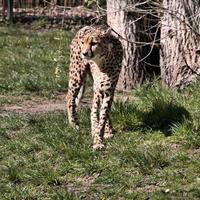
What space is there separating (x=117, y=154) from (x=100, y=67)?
3.51ft

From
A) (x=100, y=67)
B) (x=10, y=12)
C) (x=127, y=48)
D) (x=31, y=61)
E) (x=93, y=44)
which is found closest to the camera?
(x=93, y=44)

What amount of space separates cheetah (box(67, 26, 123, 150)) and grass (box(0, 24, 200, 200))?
6.3 inches

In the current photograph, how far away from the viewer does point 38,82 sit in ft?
32.3

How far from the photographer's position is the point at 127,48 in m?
9.17

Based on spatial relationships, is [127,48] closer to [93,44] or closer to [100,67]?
[100,67]

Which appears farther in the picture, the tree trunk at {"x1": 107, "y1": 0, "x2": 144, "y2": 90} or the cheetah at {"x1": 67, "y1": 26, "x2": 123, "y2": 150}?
the tree trunk at {"x1": 107, "y1": 0, "x2": 144, "y2": 90}

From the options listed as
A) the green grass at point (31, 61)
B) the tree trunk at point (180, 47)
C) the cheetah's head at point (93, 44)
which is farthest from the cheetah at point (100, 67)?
the tree trunk at point (180, 47)

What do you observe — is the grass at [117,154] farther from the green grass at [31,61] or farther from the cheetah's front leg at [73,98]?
the green grass at [31,61]

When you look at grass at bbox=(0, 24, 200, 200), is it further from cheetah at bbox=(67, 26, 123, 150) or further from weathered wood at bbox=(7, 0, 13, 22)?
weathered wood at bbox=(7, 0, 13, 22)

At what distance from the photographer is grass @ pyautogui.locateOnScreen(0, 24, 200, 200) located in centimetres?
552

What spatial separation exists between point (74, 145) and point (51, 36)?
7.01 m

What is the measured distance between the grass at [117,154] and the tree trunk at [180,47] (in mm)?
375

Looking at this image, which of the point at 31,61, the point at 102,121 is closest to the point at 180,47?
the point at 102,121

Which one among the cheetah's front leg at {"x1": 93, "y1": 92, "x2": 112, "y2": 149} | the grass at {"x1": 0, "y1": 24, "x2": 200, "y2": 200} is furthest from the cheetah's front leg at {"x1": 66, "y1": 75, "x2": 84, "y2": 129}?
the cheetah's front leg at {"x1": 93, "y1": 92, "x2": 112, "y2": 149}
